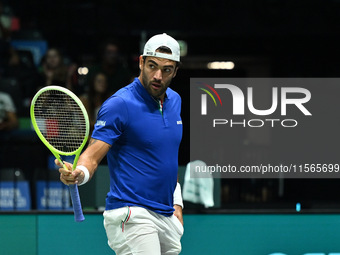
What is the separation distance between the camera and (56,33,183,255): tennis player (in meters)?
2.83

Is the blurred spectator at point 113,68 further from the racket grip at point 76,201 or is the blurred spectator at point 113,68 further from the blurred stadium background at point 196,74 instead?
the racket grip at point 76,201

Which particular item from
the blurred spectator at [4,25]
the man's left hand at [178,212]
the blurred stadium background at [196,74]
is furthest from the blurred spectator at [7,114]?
the man's left hand at [178,212]

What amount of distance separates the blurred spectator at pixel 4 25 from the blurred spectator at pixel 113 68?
118 cm

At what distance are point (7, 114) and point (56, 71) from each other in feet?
1.86

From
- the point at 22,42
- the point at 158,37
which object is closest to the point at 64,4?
the point at 22,42

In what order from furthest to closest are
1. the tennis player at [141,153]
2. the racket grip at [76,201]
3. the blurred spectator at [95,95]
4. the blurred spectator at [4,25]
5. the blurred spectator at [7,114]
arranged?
the blurred spectator at [4,25] → the blurred spectator at [7,114] → the blurred spectator at [95,95] → the tennis player at [141,153] → the racket grip at [76,201]

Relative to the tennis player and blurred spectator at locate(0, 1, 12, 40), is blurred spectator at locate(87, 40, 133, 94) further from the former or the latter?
the tennis player

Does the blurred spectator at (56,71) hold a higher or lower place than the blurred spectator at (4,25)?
lower

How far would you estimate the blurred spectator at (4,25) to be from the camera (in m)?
6.18

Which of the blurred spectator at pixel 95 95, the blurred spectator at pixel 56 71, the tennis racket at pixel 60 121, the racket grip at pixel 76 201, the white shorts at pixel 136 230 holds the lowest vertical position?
the white shorts at pixel 136 230

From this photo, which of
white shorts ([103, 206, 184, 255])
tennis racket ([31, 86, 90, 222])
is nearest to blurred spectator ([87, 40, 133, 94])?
tennis racket ([31, 86, 90, 222])

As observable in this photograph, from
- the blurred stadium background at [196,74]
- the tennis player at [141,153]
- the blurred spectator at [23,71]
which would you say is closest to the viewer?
the tennis player at [141,153]

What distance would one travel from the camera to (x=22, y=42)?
6238 millimetres

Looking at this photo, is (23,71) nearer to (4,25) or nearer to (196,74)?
(4,25)
